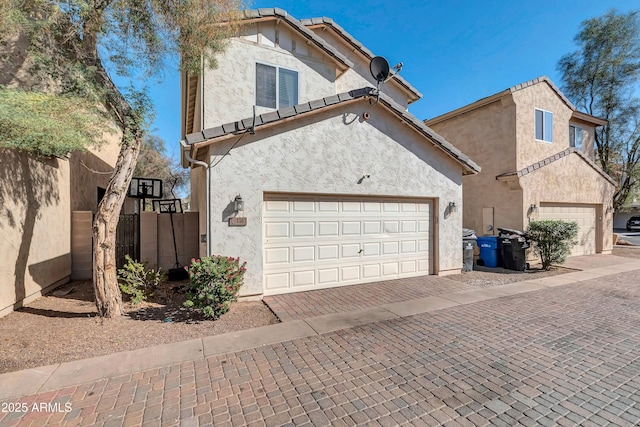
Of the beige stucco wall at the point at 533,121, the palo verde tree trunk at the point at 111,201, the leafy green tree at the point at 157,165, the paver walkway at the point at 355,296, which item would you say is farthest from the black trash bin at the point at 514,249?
the leafy green tree at the point at 157,165

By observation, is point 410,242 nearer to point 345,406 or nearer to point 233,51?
point 345,406

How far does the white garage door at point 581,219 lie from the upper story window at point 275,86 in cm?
1185

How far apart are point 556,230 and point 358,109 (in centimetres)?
824

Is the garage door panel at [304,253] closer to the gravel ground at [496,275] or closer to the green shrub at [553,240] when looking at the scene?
the gravel ground at [496,275]

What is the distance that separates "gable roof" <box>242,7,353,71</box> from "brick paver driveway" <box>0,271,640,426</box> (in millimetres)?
8351

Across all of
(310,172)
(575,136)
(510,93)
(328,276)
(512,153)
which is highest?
(510,93)

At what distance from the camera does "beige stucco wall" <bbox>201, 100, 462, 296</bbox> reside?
21.5 feet

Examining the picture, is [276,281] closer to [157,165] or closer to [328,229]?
[328,229]

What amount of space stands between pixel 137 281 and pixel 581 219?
58.7 feet

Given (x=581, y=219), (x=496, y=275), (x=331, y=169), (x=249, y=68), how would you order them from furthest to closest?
(x=581, y=219) → (x=496, y=275) → (x=249, y=68) → (x=331, y=169)

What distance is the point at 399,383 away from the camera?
3506 mm

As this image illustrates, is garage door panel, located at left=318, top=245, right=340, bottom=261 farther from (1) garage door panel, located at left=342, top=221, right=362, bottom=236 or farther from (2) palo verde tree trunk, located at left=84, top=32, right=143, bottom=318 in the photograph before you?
(2) palo verde tree trunk, located at left=84, top=32, right=143, bottom=318

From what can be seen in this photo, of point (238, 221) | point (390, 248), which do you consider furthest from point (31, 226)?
point (390, 248)

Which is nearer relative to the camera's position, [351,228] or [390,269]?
[351,228]
